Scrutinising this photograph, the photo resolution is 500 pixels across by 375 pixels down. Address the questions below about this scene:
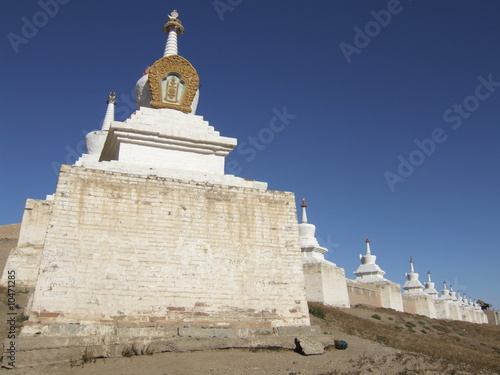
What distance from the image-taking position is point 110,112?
822 inches

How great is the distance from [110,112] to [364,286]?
16849mm

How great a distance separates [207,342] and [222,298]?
0.90m

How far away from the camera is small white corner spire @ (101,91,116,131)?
1998 cm

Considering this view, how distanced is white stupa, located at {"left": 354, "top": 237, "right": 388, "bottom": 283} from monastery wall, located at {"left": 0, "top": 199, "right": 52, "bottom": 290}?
72.2 feet

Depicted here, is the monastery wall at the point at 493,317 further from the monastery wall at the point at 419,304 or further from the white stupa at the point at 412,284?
the monastery wall at the point at 419,304

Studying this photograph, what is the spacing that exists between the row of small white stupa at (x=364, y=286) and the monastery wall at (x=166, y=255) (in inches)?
471

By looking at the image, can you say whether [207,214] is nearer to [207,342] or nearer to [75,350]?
[207,342]

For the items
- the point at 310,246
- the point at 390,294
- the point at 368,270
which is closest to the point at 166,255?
the point at 310,246

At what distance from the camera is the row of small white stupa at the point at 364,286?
20.9 metres

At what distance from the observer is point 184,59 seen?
11.4m

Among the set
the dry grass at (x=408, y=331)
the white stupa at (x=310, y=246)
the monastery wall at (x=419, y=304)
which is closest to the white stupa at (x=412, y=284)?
the monastery wall at (x=419, y=304)

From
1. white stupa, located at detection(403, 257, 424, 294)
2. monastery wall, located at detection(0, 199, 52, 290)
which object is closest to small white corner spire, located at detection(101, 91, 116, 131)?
monastery wall, located at detection(0, 199, 52, 290)

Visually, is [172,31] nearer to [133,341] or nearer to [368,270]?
[133,341]

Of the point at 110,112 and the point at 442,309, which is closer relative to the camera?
the point at 110,112
